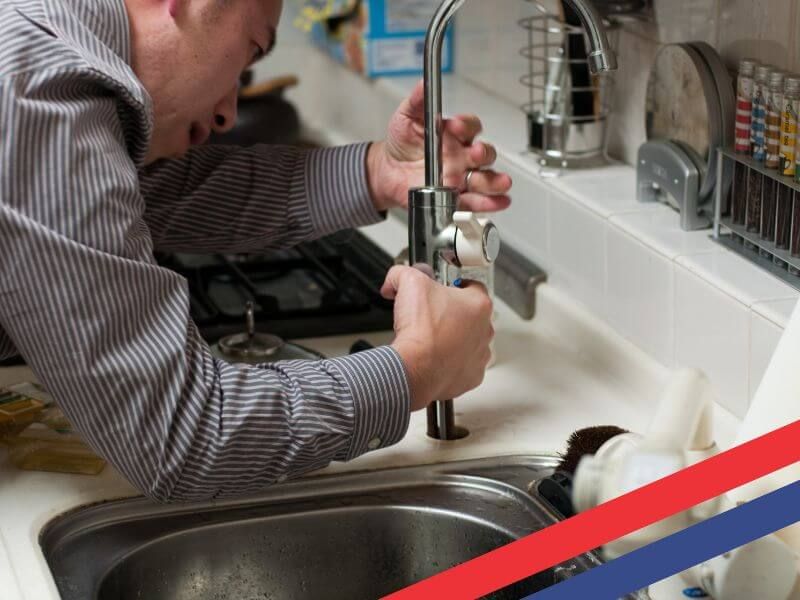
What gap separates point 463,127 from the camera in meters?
1.40

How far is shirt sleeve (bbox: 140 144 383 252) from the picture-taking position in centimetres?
155

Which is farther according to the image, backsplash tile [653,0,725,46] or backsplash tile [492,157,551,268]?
backsplash tile [492,157,551,268]

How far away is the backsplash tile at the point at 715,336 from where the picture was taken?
4.02 ft

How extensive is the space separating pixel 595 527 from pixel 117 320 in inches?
17.3

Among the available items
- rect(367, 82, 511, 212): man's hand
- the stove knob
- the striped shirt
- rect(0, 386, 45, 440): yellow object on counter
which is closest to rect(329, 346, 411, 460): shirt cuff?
the striped shirt

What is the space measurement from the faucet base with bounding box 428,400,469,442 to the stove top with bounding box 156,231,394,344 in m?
0.29

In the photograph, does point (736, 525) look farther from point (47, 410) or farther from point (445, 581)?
point (47, 410)

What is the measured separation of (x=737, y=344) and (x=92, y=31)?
2.09 ft

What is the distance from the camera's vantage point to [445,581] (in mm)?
779

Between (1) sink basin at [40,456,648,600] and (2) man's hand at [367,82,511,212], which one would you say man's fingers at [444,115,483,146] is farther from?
(1) sink basin at [40,456,648,600]

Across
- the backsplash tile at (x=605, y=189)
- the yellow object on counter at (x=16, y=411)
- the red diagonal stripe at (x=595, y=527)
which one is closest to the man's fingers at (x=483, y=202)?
the backsplash tile at (x=605, y=189)

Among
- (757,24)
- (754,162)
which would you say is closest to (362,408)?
(754,162)

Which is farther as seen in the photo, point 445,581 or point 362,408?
point 362,408

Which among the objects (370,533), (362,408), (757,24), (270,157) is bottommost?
(370,533)
